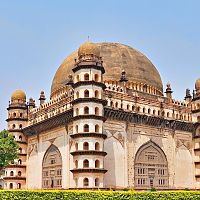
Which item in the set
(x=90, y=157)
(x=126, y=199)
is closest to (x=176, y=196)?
(x=126, y=199)

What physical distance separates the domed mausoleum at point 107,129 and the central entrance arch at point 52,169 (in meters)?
0.09

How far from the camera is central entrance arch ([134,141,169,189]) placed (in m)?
34.1

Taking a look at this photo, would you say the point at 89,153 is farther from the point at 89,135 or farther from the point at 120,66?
the point at 120,66

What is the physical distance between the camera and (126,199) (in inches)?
854

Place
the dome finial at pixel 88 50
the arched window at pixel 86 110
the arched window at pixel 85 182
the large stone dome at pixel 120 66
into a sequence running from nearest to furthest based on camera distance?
the arched window at pixel 85 182 → the arched window at pixel 86 110 → the dome finial at pixel 88 50 → the large stone dome at pixel 120 66

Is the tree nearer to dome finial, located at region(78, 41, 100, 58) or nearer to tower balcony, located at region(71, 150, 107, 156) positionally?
tower balcony, located at region(71, 150, 107, 156)

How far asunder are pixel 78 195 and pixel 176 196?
587 cm

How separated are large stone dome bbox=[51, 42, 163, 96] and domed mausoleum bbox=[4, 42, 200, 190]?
0.10 meters

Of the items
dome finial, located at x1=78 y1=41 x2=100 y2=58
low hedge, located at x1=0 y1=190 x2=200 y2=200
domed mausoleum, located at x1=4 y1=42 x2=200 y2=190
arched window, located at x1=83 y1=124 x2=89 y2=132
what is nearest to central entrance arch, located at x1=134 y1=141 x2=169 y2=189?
domed mausoleum, located at x1=4 y1=42 x2=200 y2=190

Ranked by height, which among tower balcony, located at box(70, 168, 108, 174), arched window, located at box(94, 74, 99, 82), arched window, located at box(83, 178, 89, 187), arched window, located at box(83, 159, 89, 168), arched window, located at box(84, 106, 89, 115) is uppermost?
arched window, located at box(94, 74, 99, 82)

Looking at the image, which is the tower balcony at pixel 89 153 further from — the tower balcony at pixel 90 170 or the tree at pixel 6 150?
the tree at pixel 6 150

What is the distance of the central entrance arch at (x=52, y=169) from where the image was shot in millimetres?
34778

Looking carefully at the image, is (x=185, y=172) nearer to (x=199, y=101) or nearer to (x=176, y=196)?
(x=199, y=101)

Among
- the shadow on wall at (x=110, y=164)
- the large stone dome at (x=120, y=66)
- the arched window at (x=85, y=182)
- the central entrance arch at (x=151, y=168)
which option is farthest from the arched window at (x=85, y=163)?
the large stone dome at (x=120, y=66)
